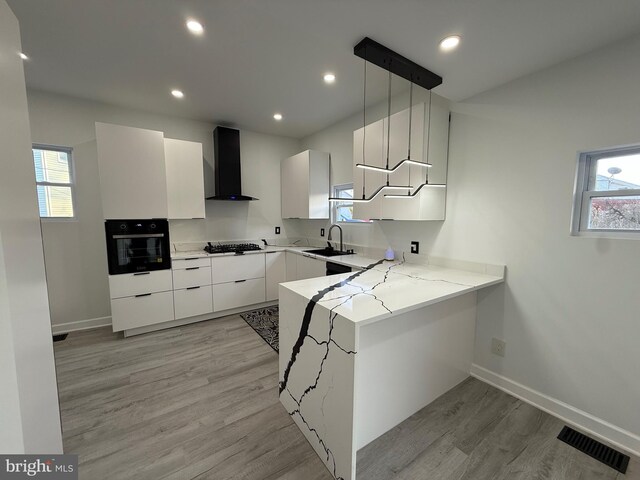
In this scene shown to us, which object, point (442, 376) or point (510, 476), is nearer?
point (510, 476)

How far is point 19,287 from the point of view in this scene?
0.96m

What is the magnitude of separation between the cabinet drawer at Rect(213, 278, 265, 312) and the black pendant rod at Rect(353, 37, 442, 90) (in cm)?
295

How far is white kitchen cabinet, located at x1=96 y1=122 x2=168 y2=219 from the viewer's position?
2.75 meters

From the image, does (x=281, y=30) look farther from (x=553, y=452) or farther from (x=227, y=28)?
(x=553, y=452)

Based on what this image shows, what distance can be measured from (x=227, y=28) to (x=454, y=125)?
78.8 inches

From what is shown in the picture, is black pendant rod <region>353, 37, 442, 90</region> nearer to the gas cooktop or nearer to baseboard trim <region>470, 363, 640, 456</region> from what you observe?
baseboard trim <region>470, 363, 640, 456</region>

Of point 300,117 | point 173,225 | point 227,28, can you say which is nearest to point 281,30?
point 227,28

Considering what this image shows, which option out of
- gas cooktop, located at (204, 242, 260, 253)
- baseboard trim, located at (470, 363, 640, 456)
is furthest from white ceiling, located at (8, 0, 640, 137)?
baseboard trim, located at (470, 363, 640, 456)

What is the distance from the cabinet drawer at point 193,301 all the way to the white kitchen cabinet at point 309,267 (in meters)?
1.21

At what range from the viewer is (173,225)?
3602mm

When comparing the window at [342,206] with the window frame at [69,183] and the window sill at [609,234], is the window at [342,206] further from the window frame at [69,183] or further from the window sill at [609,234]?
the window frame at [69,183]

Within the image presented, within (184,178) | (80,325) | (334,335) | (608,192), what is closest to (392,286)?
(334,335)

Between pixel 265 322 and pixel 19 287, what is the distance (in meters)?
2.55

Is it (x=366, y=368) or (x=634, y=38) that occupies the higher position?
(x=634, y=38)
